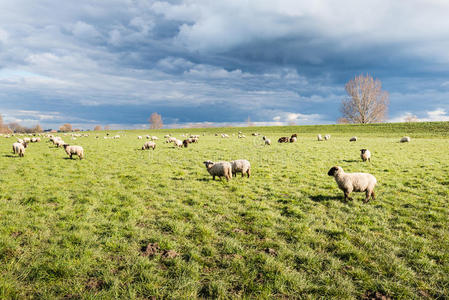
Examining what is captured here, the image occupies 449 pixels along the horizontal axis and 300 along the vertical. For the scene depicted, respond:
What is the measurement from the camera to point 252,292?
4.46 m

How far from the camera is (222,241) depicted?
6.29 meters

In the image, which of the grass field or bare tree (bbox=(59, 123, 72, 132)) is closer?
the grass field

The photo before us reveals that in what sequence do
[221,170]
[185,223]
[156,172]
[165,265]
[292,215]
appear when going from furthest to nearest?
[156,172] < [221,170] < [292,215] < [185,223] < [165,265]

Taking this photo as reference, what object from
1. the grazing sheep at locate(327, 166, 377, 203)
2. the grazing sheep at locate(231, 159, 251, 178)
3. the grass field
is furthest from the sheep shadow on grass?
the grazing sheep at locate(231, 159, 251, 178)

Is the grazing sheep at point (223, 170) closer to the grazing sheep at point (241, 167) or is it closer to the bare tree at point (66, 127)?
the grazing sheep at point (241, 167)

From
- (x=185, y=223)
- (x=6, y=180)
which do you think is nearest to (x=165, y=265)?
(x=185, y=223)

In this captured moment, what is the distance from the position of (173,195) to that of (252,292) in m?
6.76

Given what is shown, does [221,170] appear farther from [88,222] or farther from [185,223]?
[88,222]

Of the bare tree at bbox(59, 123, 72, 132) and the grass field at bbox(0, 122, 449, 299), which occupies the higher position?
the bare tree at bbox(59, 123, 72, 132)

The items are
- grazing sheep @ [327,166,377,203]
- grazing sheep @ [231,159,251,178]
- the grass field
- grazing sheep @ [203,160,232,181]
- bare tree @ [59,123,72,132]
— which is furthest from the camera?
bare tree @ [59,123,72,132]

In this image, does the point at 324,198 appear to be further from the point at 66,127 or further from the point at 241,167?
the point at 66,127

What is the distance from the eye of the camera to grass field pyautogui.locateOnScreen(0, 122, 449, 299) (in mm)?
4598

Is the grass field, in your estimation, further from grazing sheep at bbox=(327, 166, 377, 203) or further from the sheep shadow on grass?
grazing sheep at bbox=(327, 166, 377, 203)

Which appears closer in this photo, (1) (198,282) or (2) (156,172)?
(1) (198,282)
